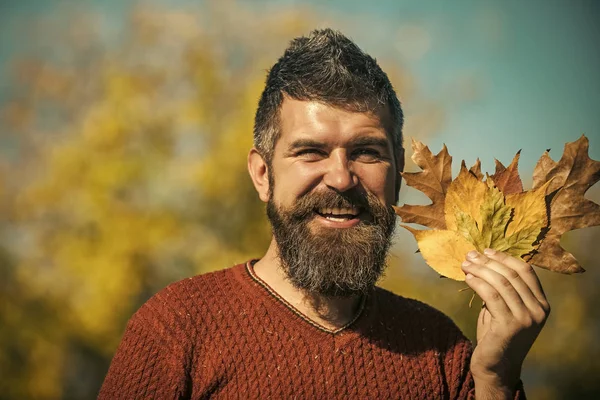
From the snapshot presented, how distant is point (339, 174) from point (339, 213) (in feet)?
0.49

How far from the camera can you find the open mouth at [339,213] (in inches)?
78.3

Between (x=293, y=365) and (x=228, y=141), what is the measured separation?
5689mm

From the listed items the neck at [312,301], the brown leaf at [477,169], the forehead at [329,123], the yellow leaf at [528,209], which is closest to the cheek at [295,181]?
the forehead at [329,123]

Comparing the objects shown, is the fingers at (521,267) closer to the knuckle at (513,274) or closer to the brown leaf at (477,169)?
the knuckle at (513,274)

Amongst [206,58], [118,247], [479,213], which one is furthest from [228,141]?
[479,213]

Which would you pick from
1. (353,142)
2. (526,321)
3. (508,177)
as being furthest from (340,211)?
(526,321)

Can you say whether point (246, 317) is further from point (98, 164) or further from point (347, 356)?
point (98, 164)

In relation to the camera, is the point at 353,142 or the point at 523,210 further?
the point at 353,142

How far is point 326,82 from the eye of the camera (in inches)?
80.0

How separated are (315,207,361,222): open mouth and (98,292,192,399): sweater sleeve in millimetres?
578

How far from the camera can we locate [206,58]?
784cm

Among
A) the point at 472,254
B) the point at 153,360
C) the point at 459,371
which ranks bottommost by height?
the point at 153,360

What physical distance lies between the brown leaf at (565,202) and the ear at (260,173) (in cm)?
98

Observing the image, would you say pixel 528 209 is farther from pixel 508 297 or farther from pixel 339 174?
pixel 339 174
